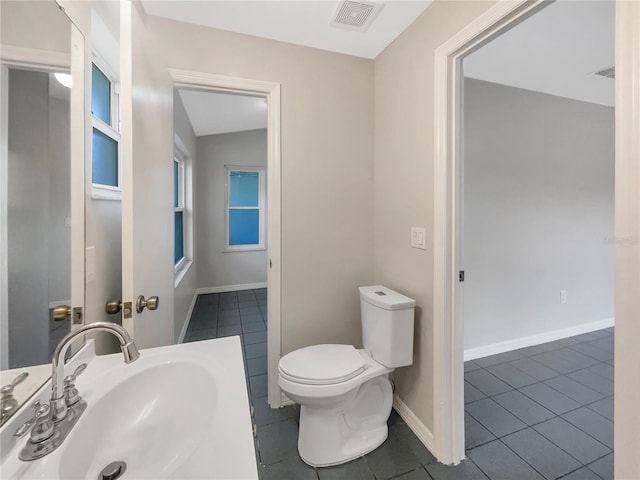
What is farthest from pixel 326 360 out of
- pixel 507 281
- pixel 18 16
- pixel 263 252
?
pixel 263 252

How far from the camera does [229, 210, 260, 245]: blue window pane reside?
4715mm

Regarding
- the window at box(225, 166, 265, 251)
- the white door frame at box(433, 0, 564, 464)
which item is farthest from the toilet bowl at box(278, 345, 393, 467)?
the window at box(225, 166, 265, 251)

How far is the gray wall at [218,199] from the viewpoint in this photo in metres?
4.36

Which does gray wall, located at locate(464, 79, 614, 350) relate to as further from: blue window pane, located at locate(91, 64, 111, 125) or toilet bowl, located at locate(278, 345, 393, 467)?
blue window pane, located at locate(91, 64, 111, 125)

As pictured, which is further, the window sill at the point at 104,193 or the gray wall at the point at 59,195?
the window sill at the point at 104,193

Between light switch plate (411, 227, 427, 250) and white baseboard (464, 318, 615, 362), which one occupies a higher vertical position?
light switch plate (411, 227, 427, 250)

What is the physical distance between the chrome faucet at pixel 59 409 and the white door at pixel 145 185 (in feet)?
1.20

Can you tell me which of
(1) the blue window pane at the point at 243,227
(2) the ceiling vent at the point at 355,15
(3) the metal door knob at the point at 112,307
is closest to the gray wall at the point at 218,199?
(1) the blue window pane at the point at 243,227

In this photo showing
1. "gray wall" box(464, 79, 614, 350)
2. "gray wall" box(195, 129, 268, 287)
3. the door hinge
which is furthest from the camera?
"gray wall" box(195, 129, 268, 287)

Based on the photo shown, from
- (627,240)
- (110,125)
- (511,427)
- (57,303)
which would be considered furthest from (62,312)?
(511,427)

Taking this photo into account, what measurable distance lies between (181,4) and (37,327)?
1.64 metres

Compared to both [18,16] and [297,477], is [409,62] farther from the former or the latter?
[297,477]

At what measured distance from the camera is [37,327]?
0.74m

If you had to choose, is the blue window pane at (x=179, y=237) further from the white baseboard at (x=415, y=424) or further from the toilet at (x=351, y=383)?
the white baseboard at (x=415, y=424)
